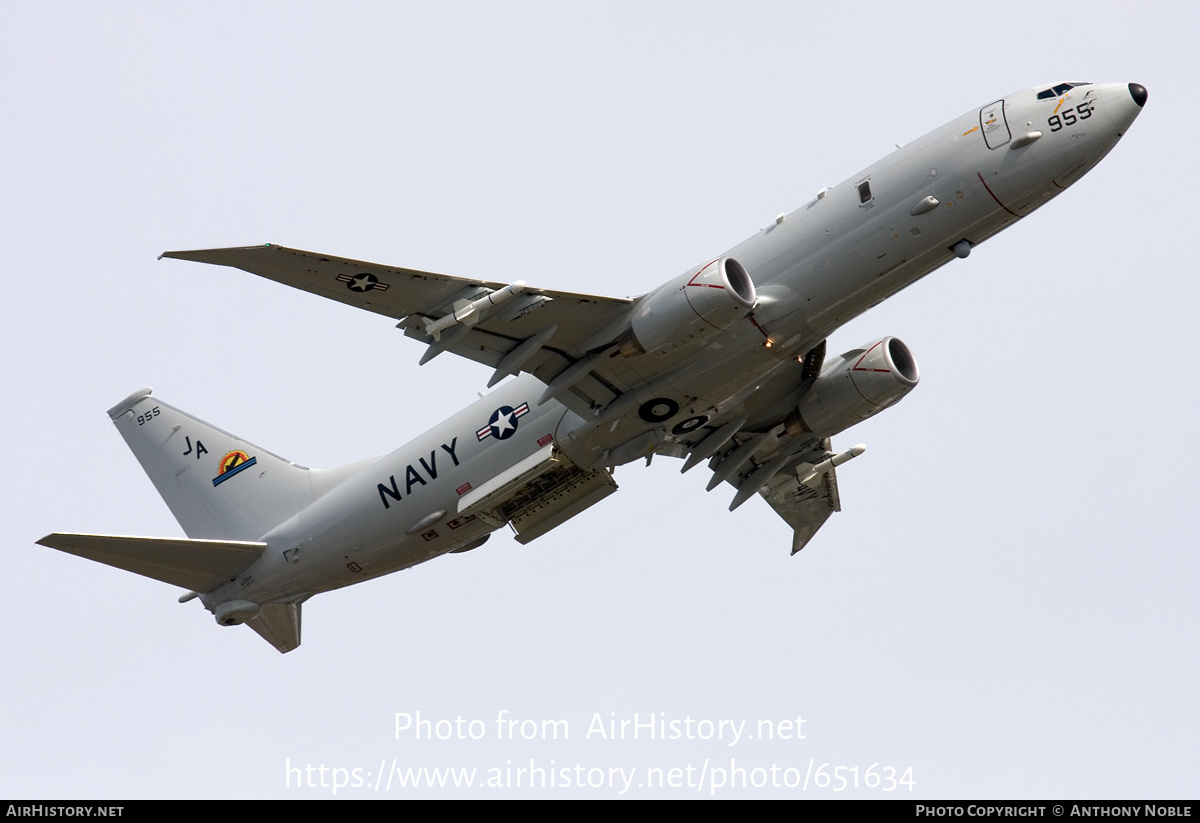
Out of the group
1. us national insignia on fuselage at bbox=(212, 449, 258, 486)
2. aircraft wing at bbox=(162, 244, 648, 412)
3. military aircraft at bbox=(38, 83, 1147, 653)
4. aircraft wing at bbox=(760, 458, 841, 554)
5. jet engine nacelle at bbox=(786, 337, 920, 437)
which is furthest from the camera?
aircraft wing at bbox=(760, 458, 841, 554)

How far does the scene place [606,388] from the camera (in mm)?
33469

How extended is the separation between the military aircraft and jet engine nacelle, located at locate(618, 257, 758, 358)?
4 cm

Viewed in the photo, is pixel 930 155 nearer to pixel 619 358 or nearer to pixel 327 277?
pixel 619 358

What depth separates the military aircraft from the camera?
1201 inches

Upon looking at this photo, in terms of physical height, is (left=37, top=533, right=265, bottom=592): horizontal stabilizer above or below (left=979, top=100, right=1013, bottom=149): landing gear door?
below

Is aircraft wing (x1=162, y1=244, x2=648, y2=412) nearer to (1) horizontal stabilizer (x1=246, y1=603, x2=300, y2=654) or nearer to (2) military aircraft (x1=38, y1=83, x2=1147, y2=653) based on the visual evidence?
(2) military aircraft (x1=38, y1=83, x2=1147, y2=653)

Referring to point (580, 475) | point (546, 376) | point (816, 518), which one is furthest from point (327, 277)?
point (816, 518)

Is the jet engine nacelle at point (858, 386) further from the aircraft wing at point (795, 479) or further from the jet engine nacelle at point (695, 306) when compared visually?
the jet engine nacelle at point (695, 306)

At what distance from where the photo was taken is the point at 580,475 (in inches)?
1404

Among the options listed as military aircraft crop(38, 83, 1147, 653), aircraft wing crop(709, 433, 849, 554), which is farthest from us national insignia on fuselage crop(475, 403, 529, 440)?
aircraft wing crop(709, 433, 849, 554)

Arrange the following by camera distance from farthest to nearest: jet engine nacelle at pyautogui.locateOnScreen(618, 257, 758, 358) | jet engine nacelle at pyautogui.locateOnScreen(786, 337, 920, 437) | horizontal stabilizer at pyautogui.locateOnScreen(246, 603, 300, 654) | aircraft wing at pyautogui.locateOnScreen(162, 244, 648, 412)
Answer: horizontal stabilizer at pyautogui.locateOnScreen(246, 603, 300, 654), jet engine nacelle at pyautogui.locateOnScreen(786, 337, 920, 437), jet engine nacelle at pyautogui.locateOnScreen(618, 257, 758, 358), aircraft wing at pyautogui.locateOnScreen(162, 244, 648, 412)

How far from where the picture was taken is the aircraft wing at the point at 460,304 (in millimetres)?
29344

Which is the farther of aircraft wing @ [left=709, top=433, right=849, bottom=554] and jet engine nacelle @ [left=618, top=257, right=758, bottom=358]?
aircraft wing @ [left=709, top=433, right=849, bottom=554]

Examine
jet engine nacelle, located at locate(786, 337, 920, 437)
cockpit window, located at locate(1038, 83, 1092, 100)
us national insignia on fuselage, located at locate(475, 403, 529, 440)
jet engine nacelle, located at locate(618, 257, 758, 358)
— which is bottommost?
jet engine nacelle, located at locate(786, 337, 920, 437)
